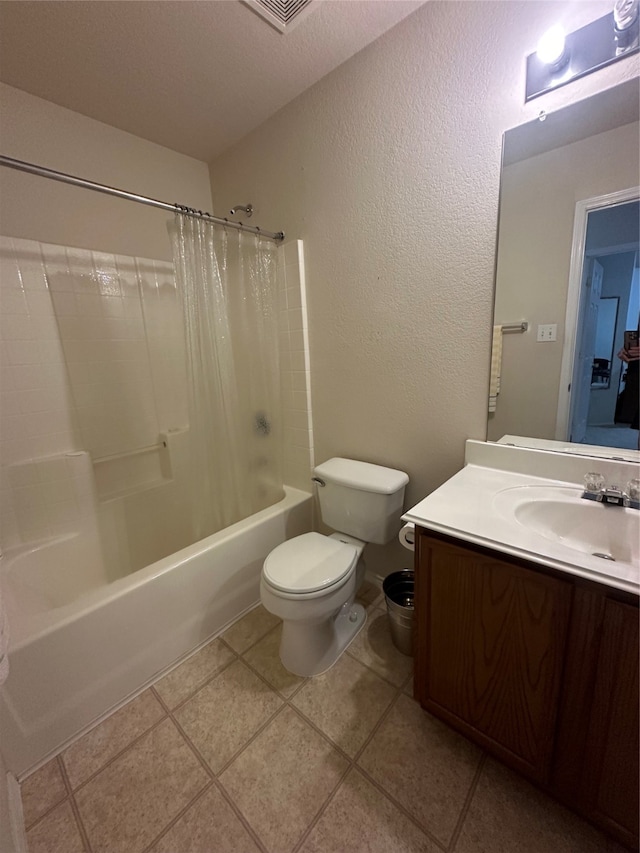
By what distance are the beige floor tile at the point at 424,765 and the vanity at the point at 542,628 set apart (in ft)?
0.42

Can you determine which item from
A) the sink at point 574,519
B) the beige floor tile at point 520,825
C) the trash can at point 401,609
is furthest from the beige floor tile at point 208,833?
the sink at point 574,519

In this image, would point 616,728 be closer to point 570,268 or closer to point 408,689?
point 408,689

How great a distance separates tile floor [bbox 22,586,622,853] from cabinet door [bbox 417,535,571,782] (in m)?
0.15

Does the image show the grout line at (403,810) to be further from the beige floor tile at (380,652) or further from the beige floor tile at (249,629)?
the beige floor tile at (249,629)

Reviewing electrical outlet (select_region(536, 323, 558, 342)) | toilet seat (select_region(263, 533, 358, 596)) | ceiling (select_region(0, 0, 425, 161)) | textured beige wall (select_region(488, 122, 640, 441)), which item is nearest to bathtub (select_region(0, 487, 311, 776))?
toilet seat (select_region(263, 533, 358, 596))

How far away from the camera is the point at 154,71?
137 centimetres

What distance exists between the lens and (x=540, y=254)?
108 centimetres

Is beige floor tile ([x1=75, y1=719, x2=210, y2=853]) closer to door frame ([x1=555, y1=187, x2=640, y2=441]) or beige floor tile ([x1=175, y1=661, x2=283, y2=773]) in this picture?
beige floor tile ([x1=175, y1=661, x2=283, y2=773])

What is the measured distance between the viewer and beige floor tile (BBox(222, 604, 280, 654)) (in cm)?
147

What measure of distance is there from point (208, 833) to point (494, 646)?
2.97ft

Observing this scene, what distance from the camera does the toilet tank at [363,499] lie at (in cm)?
143

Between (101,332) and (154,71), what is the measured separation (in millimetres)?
1163

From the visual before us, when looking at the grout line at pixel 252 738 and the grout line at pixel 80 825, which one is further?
the grout line at pixel 252 738

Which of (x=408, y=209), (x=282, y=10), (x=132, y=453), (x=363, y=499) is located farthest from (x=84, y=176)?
(x=363, y=499)
